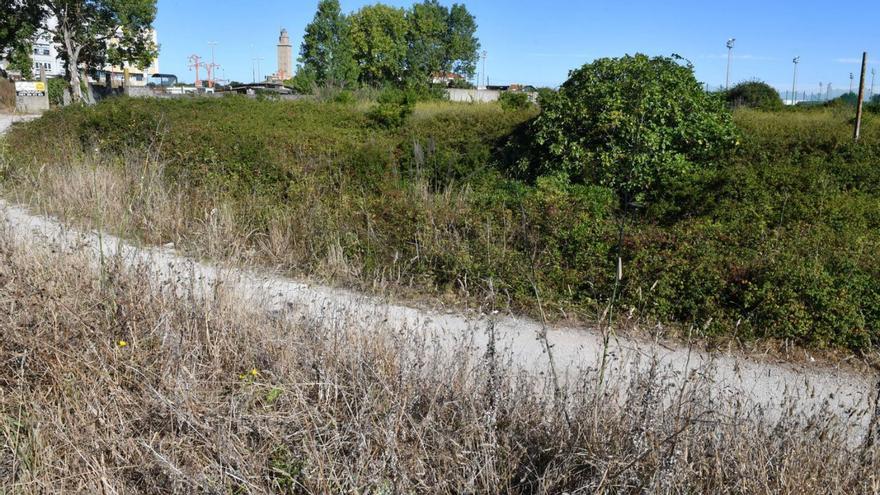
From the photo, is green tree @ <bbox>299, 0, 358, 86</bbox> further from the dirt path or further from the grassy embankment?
the dirt path

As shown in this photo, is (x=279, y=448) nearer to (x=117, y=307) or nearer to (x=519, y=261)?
(x=117, y=307)

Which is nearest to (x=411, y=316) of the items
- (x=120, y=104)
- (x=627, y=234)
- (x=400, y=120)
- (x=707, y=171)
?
(x=627, y=234)

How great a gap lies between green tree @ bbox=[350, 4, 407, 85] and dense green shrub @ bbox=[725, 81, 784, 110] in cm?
4500

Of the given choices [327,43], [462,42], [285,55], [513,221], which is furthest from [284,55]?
[513,221]

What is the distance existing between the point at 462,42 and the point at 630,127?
66.3 metres

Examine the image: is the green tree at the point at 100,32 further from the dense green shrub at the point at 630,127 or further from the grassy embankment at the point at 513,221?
the dense green shrub at the point at 630,127

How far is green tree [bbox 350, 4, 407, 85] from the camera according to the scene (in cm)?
6159

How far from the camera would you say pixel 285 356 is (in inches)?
141

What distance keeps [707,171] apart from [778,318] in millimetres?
3914

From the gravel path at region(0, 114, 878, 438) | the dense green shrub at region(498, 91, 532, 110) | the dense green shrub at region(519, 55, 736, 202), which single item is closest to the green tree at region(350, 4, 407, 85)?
the dense green shrub at region(498, 91, 532, 110)

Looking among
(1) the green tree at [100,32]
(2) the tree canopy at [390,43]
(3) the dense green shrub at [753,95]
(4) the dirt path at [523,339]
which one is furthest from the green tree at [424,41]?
(4) the dirt path at [523,339]

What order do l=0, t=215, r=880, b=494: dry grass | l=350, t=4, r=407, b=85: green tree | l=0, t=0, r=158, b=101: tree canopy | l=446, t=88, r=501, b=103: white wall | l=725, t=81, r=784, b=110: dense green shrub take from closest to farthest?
l=0, t=215, r=880, b=494: dry grass < l=725, t=81, r=784, b=110: dense green shrub < l=446, t=88, r=501, b=103: white wall < l=0, t=0, r=158, b=101: tree canopy < l=350, t=4, r=407, b=85: green tree

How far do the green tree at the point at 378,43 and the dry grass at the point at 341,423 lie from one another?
59236 mm

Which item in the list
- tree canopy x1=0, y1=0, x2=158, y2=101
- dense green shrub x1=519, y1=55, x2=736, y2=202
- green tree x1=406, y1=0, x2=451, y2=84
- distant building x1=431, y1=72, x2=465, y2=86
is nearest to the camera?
dense green shrub x1=519, y1=55, x2=736, y2=202
